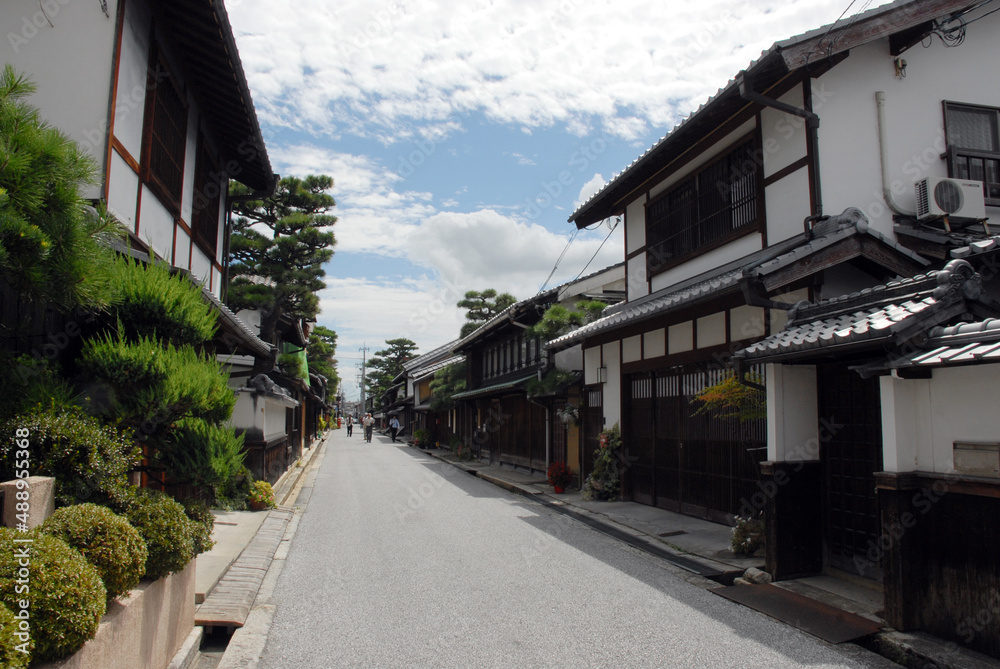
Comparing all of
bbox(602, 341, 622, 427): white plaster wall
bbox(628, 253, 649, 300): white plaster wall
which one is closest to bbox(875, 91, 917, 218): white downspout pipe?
bbox(628, 253, 649, 300): white plaster wall

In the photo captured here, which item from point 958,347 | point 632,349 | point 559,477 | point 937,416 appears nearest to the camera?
point 958,347

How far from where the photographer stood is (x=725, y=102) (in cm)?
1002

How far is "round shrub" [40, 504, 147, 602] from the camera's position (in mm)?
3611

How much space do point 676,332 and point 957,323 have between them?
19.3 ft

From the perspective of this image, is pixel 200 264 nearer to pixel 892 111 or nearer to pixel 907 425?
pixel 907 425

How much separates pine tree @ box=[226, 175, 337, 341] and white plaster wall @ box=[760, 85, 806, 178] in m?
13.6

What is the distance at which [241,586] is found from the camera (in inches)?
279

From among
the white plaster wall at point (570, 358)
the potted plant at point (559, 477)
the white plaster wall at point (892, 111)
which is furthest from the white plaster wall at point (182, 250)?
the white plaster wall at point (570, 358)

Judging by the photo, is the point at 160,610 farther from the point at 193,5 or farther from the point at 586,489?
the point at 586,489

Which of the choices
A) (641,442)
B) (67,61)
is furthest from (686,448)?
(67,61)

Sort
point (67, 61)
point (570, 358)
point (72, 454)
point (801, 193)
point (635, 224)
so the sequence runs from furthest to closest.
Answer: point (570, 358) < point (635, 224) < point (801, 193) < point (67, 61) < point (72, 454)

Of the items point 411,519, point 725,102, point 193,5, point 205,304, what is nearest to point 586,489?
point 411,519

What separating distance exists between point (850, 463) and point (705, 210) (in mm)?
5842

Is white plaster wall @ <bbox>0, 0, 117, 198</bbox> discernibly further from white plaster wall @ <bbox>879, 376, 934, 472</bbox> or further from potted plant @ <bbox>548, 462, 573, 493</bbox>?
potted plant @ <bbox>548, 462, 573, 493</bbox>
